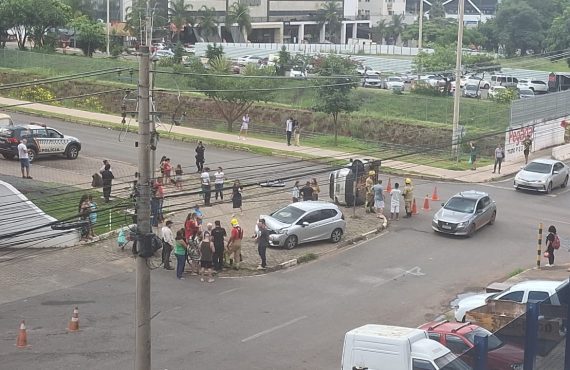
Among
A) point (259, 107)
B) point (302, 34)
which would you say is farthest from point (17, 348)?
point (302, 34)

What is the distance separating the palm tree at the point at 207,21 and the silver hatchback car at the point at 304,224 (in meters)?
81.2

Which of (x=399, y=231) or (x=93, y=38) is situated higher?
(x=93, y=38)

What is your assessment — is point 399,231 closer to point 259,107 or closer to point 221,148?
point 221,148

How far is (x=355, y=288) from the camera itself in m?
26.3

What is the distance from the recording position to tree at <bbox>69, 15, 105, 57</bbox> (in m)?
83.9

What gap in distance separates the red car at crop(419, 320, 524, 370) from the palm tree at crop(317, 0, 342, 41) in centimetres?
11467

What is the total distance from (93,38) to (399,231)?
→ 56.9m

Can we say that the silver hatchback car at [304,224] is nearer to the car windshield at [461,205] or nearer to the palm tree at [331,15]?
the car windshield at [461,205]

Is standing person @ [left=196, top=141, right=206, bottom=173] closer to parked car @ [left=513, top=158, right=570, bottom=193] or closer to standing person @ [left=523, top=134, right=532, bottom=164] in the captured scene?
parked car @ [left=513, top=158, right=570, bottom=193]

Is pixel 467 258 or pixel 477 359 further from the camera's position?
pixel 467 258

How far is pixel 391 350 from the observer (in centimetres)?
1542

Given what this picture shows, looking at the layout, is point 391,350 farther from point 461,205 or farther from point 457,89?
point 457,89

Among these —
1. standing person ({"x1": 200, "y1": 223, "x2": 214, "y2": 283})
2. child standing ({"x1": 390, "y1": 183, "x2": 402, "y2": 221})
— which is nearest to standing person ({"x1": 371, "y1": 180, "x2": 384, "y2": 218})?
child standing ({"x1": 390, "y1": 183, "x2": 402, "y2": 221})

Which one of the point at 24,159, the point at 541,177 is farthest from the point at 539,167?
the point at 24,159
